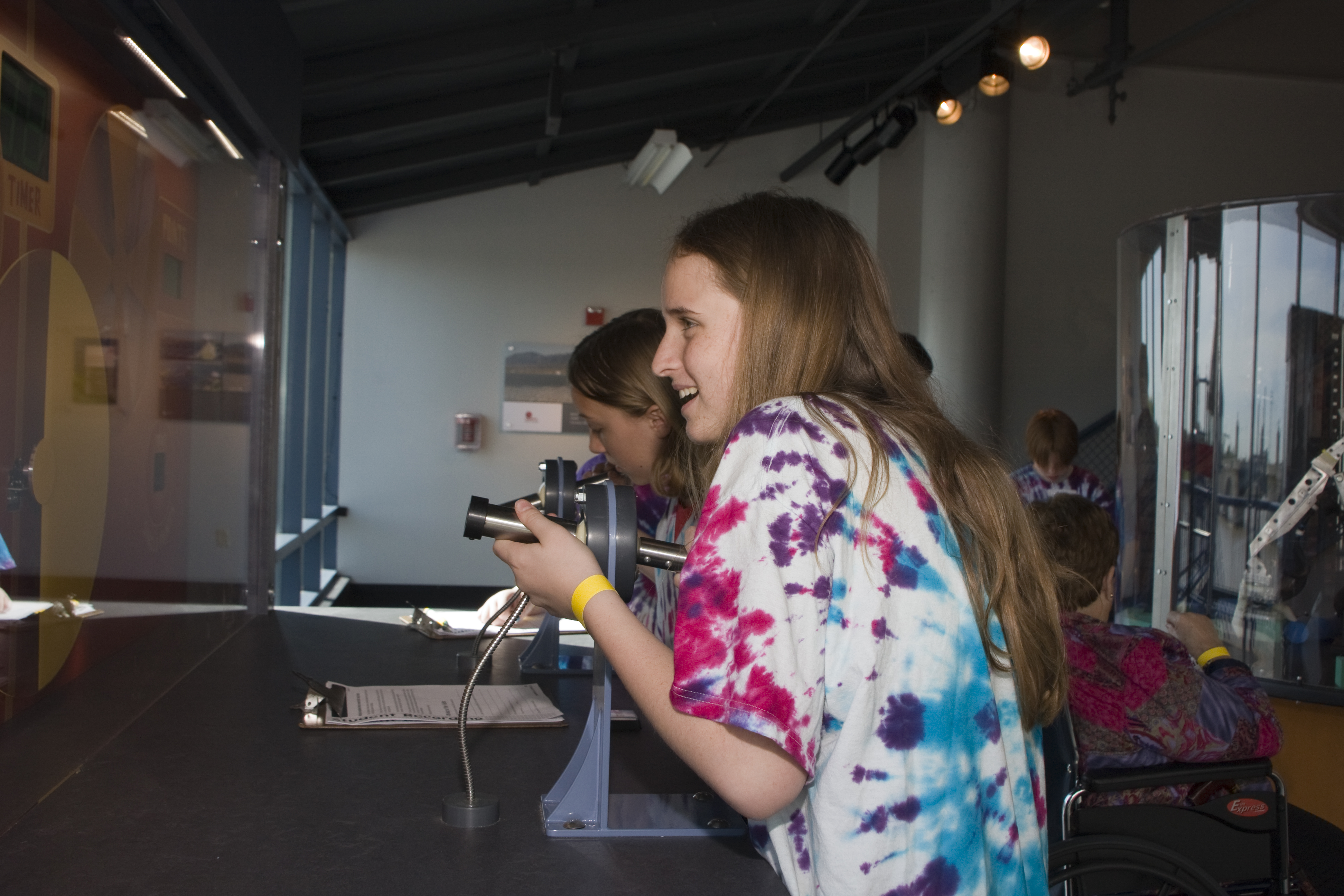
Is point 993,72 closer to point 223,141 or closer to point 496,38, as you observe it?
point 496,38

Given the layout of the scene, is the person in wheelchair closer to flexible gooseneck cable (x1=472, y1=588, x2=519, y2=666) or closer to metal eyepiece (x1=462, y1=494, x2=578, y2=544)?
flexible gooseneck cable (x1=472, y1=588, x2=519, y2=666)

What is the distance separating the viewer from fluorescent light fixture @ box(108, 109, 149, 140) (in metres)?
1.50

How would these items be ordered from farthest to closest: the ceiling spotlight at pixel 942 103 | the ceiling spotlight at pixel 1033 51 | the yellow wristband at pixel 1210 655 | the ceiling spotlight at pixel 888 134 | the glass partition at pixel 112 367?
the ceiling spotlight at pixel 888 134
the ceiling spotlight at pixel 942 103
the ceiling spotlight at pixel 1033 51
the yellow wristband at pixel 1210 655
the glass partition at pixel 112 367

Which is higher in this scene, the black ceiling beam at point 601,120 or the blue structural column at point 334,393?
the black ceiling beam at point 601,120

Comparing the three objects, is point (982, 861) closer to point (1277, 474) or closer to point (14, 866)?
point (14, 866)

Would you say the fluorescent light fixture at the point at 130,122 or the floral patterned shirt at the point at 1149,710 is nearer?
the fluorescent light fixture at the point at 130,122

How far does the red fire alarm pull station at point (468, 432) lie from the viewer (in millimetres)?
7133

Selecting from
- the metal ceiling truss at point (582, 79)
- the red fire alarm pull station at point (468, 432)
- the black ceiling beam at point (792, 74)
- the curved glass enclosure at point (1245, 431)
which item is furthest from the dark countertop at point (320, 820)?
the red fire alarm pull station at point (468, 432)

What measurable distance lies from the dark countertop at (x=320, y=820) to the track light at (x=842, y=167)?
18.6 feet

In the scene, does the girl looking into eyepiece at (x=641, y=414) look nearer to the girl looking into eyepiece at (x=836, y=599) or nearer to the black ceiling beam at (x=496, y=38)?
the girl looking into eyepiece at (x=836, y=599)

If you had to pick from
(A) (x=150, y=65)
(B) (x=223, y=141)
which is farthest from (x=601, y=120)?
(A) (x=150, y=65)

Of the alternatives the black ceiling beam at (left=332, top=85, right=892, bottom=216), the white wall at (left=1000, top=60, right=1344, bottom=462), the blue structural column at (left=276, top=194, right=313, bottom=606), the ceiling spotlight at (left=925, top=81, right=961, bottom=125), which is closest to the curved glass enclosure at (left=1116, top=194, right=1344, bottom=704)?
the ceiling spotlight at (left=925, top=81, right=961, bottom=125)

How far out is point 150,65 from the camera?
1.63 metres

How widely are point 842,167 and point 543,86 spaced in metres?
2.42
